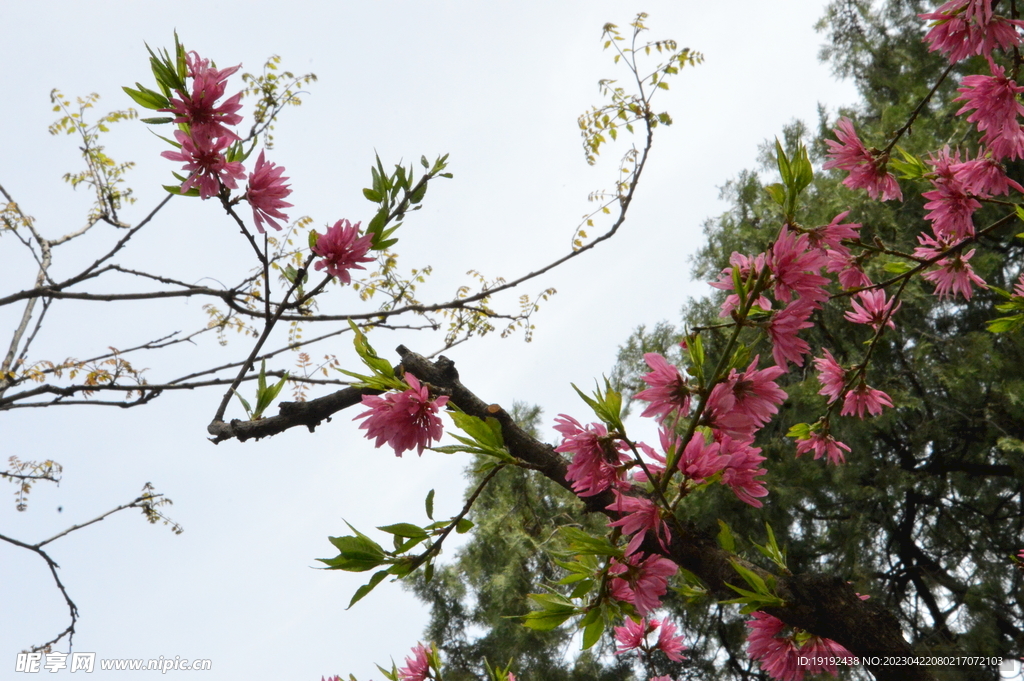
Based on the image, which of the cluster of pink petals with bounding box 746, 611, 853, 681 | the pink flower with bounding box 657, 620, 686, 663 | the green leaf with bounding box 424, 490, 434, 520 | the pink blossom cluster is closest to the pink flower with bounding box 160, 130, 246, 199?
the pink blossom cluster

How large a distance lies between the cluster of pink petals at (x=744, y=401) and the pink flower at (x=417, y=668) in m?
0.99

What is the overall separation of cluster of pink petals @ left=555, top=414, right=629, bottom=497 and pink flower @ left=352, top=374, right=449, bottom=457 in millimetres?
154

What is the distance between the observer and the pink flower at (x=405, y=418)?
814mm

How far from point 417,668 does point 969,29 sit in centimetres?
155

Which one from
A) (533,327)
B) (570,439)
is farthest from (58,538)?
(570,439)

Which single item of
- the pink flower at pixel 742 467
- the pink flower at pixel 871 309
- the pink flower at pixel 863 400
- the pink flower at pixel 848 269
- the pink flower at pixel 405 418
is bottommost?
the pink flower at pixel 742 467

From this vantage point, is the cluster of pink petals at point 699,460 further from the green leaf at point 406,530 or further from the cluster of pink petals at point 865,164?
the cluster of pink petals at point 865,164

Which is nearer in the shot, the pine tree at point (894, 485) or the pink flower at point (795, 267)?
the pink flower at point (795, 267)

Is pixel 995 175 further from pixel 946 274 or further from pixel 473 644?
pixel 473 644

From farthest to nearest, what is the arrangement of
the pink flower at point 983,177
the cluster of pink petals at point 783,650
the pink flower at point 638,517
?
the pink flower at point 983,177
the cluster of pink petals at point 783,650
the pink flower at point 638,517

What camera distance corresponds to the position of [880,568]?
345 cm

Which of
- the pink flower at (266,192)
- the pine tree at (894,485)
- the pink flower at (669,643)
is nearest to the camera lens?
the pink flower at (266,192)

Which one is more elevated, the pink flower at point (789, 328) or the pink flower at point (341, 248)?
the pink flower at point (341, 248)

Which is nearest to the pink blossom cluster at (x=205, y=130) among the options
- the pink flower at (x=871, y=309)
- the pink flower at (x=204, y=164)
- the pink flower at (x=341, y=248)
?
the pink flower at (x=204, y=164)
